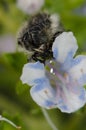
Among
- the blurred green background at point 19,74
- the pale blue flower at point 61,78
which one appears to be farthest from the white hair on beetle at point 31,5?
the pale blue flower at point 61,78

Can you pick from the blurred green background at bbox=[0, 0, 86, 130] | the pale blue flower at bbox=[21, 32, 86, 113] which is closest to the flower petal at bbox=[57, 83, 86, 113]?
the pale blue flower at bbox=[21, 32, 86, 113]

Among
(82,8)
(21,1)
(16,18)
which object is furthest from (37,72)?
(82,8)

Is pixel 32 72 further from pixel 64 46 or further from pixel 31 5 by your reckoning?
pixel 31 5

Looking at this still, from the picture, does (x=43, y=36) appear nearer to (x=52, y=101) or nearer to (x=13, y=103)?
(x=52, y=101)

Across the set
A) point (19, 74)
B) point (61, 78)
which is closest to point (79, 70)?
point (61, 78)

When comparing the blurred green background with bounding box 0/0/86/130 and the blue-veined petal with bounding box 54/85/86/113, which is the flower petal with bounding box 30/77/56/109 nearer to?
the blue-veined petal with bounding box 54/85/86/113

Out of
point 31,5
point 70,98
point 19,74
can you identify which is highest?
point 31,5

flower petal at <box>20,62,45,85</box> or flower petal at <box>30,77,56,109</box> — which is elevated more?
flower petal at <box>20,62,45,85</box>

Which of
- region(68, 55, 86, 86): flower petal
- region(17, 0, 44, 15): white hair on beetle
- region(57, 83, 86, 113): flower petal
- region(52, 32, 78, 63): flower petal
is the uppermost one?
region(17, 0, 44, 15): white hair on beetle
